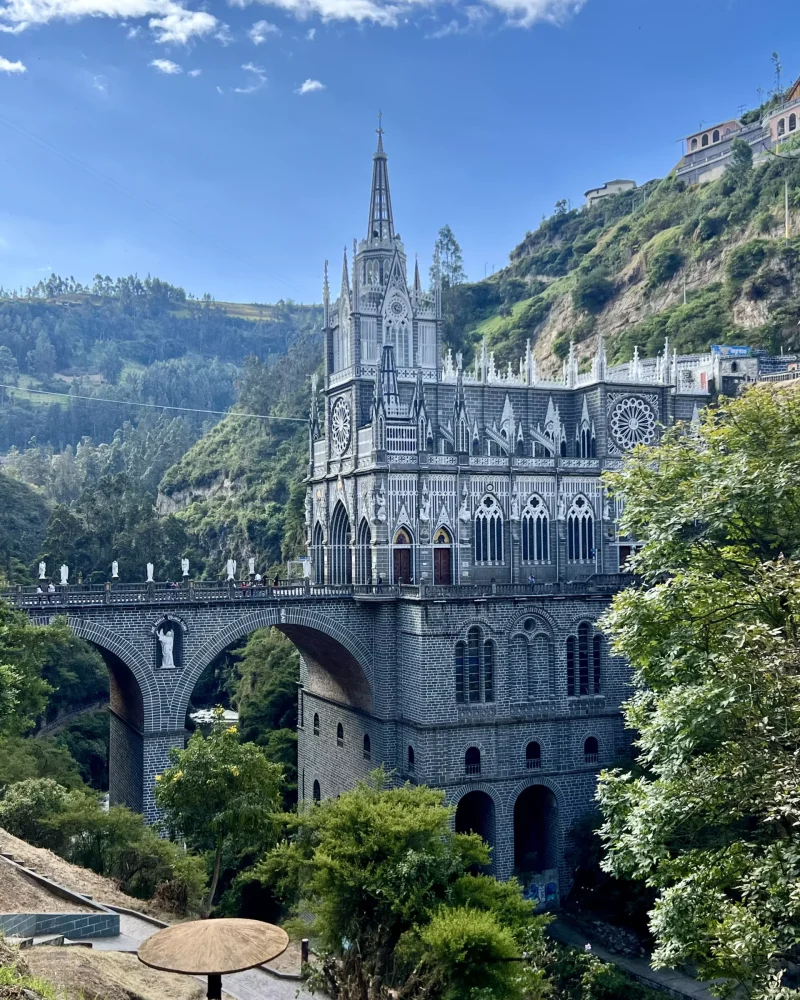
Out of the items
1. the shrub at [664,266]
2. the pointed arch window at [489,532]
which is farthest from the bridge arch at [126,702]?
the shrub at [664,266]

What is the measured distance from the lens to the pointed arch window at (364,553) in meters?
44.1

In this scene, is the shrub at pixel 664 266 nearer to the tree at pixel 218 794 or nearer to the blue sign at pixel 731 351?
the blue sign at pixel 731 351

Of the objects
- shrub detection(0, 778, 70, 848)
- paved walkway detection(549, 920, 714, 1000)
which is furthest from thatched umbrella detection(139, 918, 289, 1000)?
paved walkway detection(549, 920, 714, 1000)

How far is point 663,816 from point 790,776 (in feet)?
12.7

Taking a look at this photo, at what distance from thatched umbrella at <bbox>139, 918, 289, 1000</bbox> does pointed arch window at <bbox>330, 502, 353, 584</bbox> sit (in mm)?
31574

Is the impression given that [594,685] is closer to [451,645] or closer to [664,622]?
[451,645]

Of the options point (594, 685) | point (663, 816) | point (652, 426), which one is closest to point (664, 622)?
point (663, 816)

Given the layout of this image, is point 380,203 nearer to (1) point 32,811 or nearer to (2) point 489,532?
(2) point 489,532

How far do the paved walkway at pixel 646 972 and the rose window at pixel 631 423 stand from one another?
2350 centimetres

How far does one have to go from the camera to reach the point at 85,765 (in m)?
57.1

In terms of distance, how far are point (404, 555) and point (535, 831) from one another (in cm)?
1414

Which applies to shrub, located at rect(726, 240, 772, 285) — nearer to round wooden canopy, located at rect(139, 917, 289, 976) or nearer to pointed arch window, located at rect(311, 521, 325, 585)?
pointed arch window, located at rect(311, 521, 325, 585)

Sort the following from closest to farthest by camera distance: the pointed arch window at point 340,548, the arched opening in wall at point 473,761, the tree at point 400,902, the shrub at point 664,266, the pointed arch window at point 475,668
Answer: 1. the tree at point 400,902
2. the arched opening in wall at point 473,761
3. the pointed arch window at point 475,668
4. the pointed arch window at point 340,548
5. the shrub at point 664,266

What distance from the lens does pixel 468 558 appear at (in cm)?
4453
